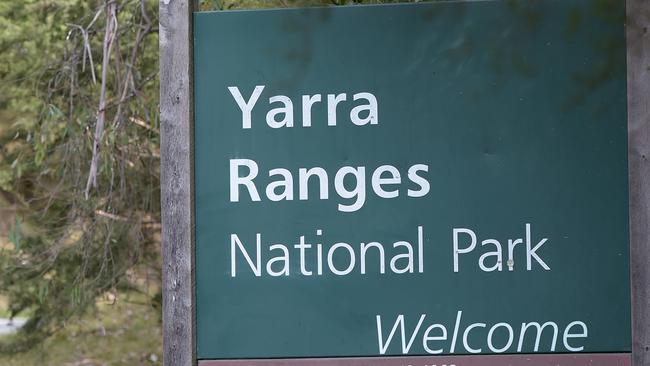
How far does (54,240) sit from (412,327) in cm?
389

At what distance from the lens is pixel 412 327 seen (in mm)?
2938

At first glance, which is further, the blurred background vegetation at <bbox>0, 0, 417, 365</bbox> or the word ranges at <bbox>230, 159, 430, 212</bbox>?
the blurred background vegetation at <bbox>0, 0, 417, 365</bbox>

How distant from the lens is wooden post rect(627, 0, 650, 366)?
2898 mm

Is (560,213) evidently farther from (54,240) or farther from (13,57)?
(13,57)

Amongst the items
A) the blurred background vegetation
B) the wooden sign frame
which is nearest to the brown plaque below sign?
the wooden sign frame

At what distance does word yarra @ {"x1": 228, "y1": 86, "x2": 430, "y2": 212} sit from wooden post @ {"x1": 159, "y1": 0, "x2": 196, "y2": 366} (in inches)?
6.2

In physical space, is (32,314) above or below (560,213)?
below

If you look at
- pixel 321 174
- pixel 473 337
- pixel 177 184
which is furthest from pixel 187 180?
pixel 473 337

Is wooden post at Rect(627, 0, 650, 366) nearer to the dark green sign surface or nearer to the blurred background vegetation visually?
the dark green sign surface

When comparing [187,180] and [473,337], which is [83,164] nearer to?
[187,180]

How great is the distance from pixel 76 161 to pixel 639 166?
4.01m

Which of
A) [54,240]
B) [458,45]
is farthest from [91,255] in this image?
[458,45]

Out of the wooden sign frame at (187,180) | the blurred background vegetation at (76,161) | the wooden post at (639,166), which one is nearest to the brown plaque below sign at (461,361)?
the wooden sign frame at (187,180)

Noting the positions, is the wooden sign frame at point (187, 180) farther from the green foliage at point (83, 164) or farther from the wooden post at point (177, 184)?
the green foliage at point (83, 164)
